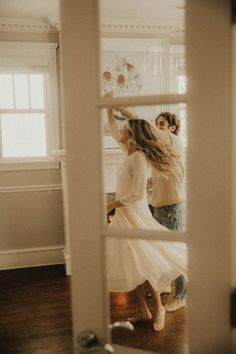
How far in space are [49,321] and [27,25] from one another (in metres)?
2.99

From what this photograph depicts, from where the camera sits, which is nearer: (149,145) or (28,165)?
(149,145)

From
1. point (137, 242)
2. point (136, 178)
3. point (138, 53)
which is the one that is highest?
point (138, 53)

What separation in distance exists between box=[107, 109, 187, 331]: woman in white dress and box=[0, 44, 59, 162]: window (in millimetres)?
1699

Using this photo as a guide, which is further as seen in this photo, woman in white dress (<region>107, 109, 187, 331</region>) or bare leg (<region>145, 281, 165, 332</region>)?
bare leg (<region>145, 281, 165, 332</region>)

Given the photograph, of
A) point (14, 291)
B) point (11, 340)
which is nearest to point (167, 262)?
point (11, 340)

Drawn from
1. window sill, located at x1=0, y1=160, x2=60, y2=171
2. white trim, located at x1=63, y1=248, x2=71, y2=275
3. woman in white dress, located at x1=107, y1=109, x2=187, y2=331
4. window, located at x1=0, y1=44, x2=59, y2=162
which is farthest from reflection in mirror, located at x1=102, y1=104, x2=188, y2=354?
window, located at x1=0, y1=44, x2=59, y2=162

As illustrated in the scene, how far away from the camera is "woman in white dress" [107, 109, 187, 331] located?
272cm

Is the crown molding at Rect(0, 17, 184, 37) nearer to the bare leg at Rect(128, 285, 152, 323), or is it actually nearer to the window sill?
the window sill

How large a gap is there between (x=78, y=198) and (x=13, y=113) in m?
3.37

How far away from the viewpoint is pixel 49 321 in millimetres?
3066

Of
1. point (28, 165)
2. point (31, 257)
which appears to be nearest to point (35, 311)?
point (31, 257)

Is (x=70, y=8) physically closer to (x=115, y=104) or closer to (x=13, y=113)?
(x=115, y=104)

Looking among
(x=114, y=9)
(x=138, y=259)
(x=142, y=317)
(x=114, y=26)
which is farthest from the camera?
(x=114, y=26)

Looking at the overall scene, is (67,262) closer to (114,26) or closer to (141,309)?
(141,309)
